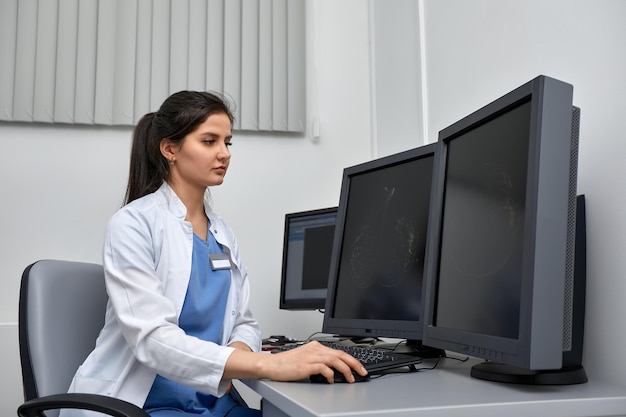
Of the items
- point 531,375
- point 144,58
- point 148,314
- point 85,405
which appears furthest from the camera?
point 144,58

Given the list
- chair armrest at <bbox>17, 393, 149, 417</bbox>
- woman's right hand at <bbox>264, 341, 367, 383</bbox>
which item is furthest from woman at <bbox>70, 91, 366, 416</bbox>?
chair armrest at <bbox>17, 393, 149, 417</bbox>

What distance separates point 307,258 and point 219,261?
0.65 meters

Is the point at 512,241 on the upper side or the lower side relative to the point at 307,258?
upper

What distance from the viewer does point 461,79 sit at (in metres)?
1.82

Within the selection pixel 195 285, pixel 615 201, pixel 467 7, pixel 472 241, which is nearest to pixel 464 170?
pixel 472 241

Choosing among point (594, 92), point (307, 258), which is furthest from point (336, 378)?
point (307, 258)

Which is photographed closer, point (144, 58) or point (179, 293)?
point (179, 293)

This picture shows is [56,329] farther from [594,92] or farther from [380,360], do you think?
[594,92]

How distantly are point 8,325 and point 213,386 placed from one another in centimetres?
133

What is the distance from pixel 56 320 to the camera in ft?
4.36

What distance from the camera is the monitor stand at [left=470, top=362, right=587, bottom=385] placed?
3.12ft

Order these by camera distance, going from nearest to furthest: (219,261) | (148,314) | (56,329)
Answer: (148,314) < (56,329) < (219,261)

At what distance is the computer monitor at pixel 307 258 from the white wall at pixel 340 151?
25 centimetres

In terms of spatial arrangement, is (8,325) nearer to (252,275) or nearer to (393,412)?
(252,275)
